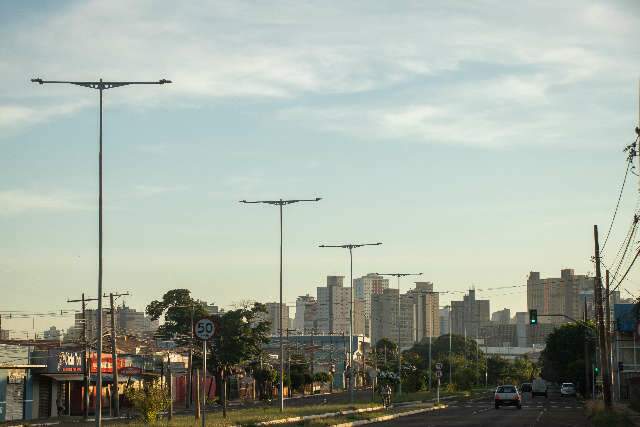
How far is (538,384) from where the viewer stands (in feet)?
401

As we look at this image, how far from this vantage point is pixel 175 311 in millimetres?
95812

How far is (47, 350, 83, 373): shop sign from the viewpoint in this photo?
76125mm

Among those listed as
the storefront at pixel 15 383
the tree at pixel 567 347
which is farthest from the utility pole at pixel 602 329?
the tree at pixel 567 347

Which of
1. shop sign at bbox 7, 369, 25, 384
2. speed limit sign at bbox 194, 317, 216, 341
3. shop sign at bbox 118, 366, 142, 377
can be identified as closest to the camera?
speed limit sign at bbox 194, 317, 216, 341

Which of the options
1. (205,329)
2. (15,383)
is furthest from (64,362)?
(205,329)

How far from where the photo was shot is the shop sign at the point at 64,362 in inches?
2997

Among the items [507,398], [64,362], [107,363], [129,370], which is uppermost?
[64,362]

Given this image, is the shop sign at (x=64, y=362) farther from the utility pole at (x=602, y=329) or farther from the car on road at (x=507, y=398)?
the utility pole at (x=602, y=329)

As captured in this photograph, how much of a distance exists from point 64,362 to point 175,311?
1938 cm

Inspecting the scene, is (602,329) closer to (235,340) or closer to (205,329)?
(205,329)

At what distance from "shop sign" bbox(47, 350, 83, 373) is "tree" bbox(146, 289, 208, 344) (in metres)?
15.8

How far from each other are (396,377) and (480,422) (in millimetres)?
37970

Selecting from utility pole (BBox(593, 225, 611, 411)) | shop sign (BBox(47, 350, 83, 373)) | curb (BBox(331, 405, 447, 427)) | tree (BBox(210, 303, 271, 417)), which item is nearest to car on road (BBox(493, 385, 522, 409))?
curb (BBox(331, 405, 447, 427))

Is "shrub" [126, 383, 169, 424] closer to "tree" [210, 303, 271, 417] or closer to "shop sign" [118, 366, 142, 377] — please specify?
"shop sign" [118, 366, 142, 377]
